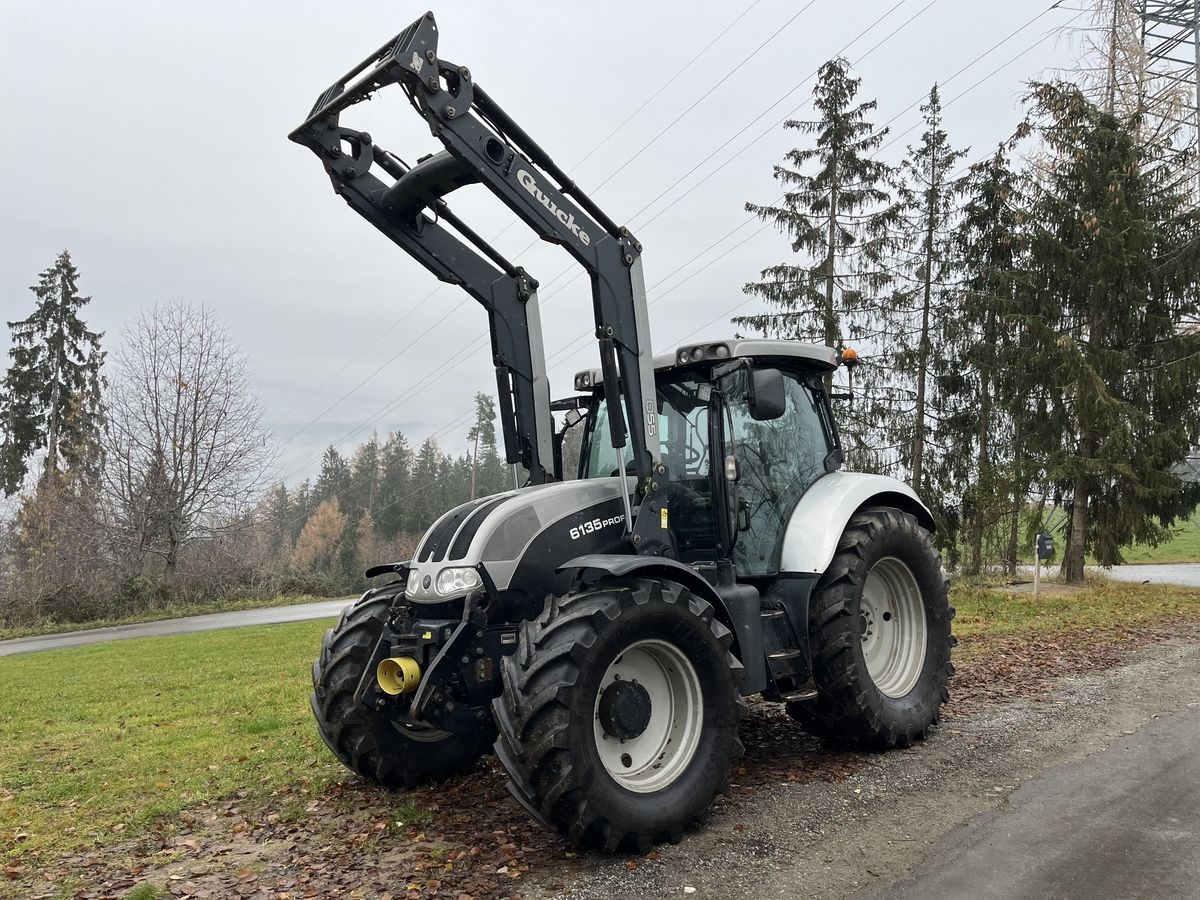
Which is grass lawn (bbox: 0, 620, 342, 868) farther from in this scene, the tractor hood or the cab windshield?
the cab windshield

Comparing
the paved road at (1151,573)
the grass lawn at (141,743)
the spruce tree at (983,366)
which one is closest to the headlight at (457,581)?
the grass lawn at (141,743)

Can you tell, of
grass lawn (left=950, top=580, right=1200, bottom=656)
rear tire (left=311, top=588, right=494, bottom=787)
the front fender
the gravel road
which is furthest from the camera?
grass lawn (left=950, top=580, right=1200, bottom=656)

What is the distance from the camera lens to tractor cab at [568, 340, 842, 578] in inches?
221

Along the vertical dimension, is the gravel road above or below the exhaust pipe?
below

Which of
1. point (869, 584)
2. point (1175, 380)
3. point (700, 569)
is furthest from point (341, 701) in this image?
point (1175, 380)

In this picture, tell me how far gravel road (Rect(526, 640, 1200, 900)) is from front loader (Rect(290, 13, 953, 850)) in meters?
0.27

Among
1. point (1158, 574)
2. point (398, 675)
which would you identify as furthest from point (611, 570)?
point (1158, 574)

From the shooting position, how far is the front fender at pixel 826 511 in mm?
5738

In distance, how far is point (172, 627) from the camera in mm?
22141

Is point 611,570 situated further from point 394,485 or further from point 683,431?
point 394,485

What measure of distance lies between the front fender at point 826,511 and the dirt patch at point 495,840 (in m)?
1.27

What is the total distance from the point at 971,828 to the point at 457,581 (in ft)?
9.33

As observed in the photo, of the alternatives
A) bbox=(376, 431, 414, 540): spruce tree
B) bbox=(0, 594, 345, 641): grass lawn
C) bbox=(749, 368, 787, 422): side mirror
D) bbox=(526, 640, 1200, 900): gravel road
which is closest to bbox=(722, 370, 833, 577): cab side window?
bbox=(749, 368, 787, 422): side mirror

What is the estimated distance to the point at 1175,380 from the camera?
16375mm
